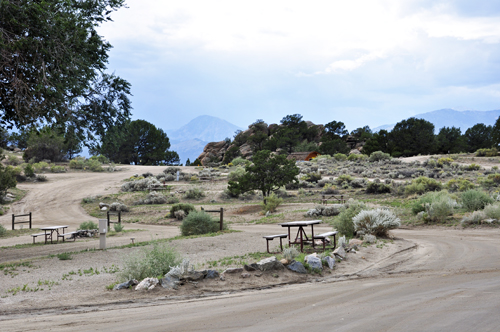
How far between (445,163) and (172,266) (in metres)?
48.4

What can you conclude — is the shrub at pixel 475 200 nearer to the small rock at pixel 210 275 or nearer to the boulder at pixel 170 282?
the small rock at pixel 210 275

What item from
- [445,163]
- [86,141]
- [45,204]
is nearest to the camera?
[86,141]

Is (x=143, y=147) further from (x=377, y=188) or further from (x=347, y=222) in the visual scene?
(x=347, y=222)

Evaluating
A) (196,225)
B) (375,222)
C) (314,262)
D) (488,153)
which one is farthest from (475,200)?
(488,153)

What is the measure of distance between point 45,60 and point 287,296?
384 inches

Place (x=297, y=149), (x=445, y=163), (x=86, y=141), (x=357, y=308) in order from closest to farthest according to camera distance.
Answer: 1. (x=357, y=308)
2. (x=86, y=141)
3. (x=445, y=163)
4. (x=297, y=149)

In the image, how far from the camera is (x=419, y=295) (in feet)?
24.4

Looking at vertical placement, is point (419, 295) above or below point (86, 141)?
below

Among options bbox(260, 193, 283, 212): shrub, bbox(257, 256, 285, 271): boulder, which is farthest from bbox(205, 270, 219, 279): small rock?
bbox(260, 193, 283, 212): shrub

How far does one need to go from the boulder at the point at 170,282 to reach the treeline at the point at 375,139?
64327mm

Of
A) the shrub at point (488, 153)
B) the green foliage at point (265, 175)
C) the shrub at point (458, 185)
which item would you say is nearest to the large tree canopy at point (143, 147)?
the green foliage at point (265, 175)

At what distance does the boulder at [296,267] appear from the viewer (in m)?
9.90

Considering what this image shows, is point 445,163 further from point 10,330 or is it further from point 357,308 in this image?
point 10,330

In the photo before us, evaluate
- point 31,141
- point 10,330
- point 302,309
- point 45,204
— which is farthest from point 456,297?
point 31,141
